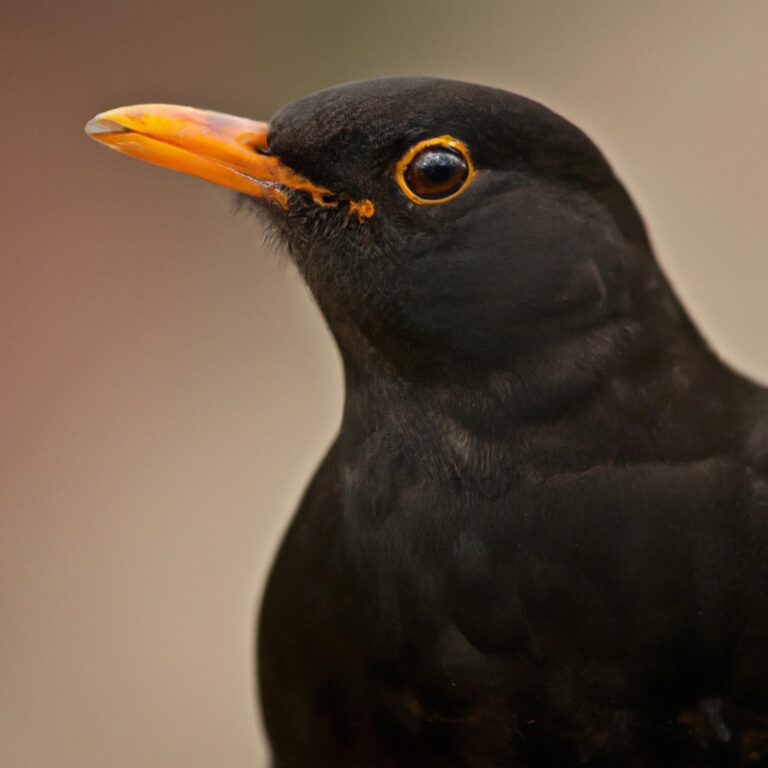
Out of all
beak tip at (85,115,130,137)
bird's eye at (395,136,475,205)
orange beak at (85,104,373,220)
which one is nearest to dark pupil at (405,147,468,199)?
bird's eye at (395,136,475,205)

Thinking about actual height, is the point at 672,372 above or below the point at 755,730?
above

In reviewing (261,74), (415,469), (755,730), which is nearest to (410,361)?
(415,469)

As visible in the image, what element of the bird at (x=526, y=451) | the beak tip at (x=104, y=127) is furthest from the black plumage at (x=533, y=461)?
the beak tip at (x=104, y=127)

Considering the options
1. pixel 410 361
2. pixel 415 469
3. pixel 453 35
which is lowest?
pixel 415 469

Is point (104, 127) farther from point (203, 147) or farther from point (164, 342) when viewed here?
point (164, 342)

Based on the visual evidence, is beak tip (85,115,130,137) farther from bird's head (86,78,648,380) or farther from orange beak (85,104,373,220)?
bird's head (86,78,648,380)

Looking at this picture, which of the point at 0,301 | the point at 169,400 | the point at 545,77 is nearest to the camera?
the point at 545,77

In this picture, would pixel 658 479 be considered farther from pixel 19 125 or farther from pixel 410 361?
pixel 19 125
